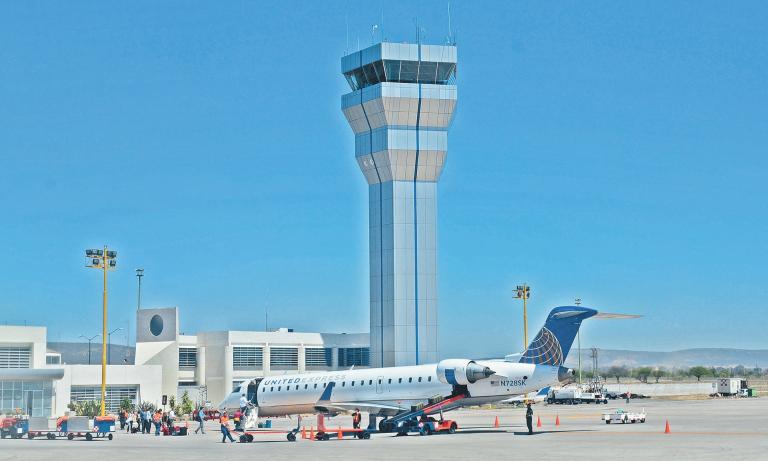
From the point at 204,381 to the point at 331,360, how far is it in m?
13.1

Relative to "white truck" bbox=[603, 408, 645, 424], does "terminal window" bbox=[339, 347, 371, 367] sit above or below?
above

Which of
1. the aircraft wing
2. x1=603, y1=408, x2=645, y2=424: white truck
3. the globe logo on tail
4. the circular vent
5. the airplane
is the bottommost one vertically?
x1=603, y1=408, x2=645, y2=424: white truck

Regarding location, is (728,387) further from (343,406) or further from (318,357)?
(343,406)

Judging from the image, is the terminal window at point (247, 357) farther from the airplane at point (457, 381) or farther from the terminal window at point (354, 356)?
the airplane at point (457, 381)

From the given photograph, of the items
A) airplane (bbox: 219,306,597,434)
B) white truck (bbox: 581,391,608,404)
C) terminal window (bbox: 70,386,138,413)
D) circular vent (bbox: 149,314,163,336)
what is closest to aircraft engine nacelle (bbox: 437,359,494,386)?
airplane (bbox: 219,306,597,434)

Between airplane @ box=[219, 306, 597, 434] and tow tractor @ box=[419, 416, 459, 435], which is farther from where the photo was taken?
tow tractor @ box=[419, 416, 459, 435]

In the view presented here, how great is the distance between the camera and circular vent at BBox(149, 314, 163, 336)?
9275cm

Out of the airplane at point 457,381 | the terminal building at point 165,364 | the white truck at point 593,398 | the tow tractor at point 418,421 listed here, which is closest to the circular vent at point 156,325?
the terminal building at point 165,364

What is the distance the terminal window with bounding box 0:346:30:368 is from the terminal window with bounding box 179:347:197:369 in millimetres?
15660

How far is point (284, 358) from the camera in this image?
98438mm

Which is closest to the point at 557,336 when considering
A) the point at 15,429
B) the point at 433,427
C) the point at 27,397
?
the point at 433,427

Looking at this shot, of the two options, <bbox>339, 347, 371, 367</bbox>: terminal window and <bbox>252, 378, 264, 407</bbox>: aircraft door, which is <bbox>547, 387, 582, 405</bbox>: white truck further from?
<bbox>252, 378, 264, 407</bbox>: aircraft door

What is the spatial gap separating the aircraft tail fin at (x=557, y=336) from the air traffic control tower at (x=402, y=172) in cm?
5040

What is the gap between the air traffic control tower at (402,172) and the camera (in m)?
98.2
